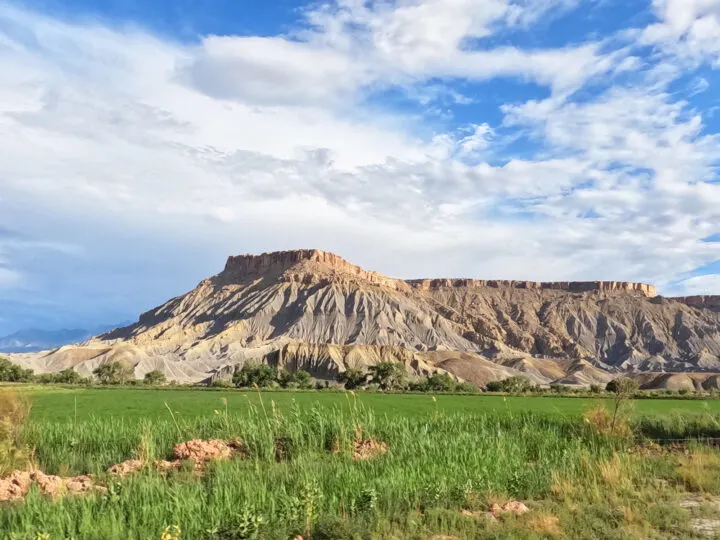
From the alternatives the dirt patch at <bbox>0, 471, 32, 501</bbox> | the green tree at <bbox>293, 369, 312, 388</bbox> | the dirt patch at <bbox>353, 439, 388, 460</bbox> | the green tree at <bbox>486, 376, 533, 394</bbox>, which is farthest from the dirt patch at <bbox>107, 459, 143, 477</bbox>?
the green tree at <bbox>486, 376, 533, 394</bbox>

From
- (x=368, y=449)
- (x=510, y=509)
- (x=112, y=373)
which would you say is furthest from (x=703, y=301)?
(x=510, y=509)

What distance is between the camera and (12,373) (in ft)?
285

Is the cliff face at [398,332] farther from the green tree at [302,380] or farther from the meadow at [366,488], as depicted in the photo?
the meadow at [366,488]

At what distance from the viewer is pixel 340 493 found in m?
10.4

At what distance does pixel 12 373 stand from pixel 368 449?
87900 millimetres

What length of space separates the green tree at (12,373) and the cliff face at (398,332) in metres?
25.9

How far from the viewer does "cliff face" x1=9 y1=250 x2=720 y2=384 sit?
11912cm

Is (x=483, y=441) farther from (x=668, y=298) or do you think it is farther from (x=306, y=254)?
(x=668, y=298)

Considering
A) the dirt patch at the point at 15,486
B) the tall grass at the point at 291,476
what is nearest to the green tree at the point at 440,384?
the tall grass at the point at 291,476

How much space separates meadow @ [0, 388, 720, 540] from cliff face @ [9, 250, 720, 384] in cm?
9024

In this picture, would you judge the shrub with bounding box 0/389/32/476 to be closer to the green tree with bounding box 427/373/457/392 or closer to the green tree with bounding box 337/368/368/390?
the green tree with bounding box 427/373/457/392

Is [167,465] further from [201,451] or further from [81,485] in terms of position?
[81,485]

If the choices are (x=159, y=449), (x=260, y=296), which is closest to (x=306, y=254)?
(x=260, y=296)

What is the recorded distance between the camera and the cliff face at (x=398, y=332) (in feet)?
391
